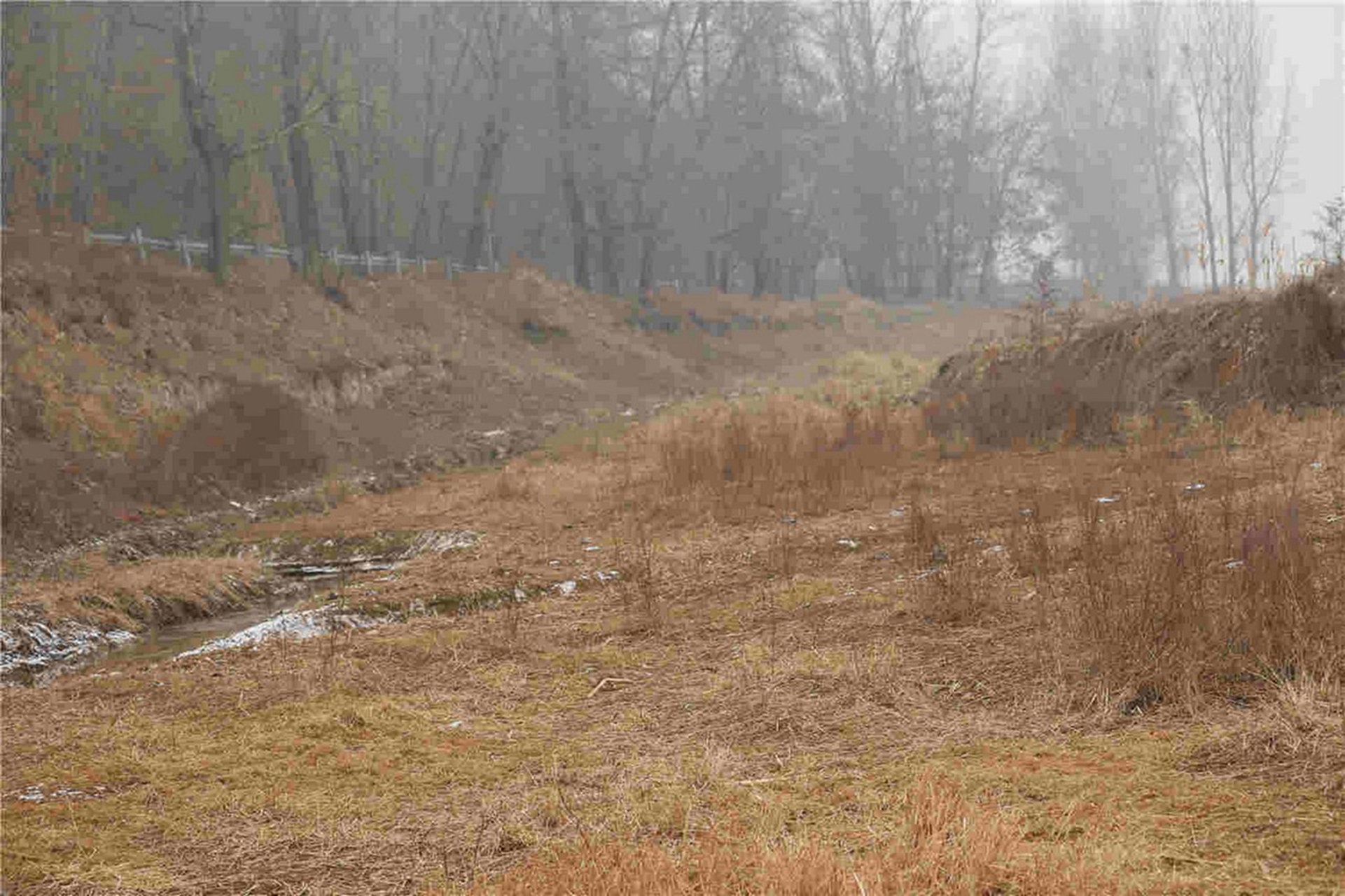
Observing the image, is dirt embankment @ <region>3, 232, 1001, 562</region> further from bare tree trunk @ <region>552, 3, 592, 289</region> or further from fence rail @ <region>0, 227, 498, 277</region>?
bare tree trunk @ <region>552, 3, 592, 289</region>

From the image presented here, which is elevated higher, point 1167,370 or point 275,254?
point 275,254

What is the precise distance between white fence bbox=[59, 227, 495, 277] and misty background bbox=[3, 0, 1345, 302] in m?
0.62

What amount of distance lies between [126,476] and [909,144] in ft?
138

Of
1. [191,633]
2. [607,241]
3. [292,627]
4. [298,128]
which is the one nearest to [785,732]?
[292,627]

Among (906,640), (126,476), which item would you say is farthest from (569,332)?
(906,640)

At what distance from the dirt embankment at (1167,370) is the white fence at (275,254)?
14.8 metres

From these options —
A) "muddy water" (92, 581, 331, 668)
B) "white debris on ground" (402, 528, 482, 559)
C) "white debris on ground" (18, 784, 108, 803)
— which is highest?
"white debris on ground" (402, 528, 482, 559)

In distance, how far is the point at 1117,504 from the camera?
338 inches

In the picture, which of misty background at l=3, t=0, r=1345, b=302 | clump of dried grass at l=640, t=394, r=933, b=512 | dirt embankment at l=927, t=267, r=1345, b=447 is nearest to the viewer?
clump of dried grass at l=640, t=394, r=933, b=512

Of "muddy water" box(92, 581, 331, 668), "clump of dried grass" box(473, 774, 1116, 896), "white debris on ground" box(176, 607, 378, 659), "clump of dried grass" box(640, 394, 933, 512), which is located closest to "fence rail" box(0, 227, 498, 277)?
"clump of dried grass" box(640, 394, 933, 512)

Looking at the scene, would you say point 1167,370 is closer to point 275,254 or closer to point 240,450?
point 240,450

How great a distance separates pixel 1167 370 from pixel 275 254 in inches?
756

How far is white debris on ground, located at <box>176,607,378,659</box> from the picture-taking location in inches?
309

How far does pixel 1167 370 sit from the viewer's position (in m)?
13.4
